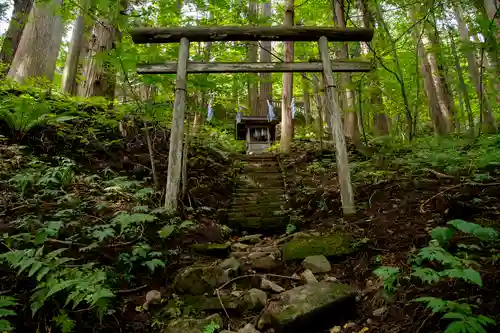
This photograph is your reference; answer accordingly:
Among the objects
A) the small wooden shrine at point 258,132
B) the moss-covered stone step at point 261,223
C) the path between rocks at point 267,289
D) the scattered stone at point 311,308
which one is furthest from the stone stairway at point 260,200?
the small wooden shrine at point 258,132

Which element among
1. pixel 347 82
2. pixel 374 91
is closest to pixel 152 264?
pixel 374 91

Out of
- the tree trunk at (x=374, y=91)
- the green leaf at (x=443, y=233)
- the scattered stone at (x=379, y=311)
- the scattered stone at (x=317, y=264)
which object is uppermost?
the tree trunk at (x=374, y=91)

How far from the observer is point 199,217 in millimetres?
5359

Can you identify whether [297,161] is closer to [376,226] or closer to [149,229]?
[376,226]

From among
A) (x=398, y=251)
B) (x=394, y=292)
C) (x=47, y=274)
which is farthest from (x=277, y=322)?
(x=47, y=274)

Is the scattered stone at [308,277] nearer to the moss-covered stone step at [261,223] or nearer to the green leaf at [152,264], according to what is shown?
the green leaf at [152,264]

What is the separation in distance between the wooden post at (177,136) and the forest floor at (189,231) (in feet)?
1.16

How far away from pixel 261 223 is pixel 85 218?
3009mm

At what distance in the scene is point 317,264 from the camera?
342 centimetres

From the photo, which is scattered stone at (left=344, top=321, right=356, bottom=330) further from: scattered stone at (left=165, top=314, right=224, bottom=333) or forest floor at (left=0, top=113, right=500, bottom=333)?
scattered stone at (left=165, top=314, right=224, bottom=333)

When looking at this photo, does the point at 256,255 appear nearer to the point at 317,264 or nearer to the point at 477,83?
the point at 317,264

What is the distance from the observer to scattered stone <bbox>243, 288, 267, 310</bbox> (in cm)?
286

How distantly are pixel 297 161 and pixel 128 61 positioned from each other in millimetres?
5574

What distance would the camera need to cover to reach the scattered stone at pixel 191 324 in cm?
243
